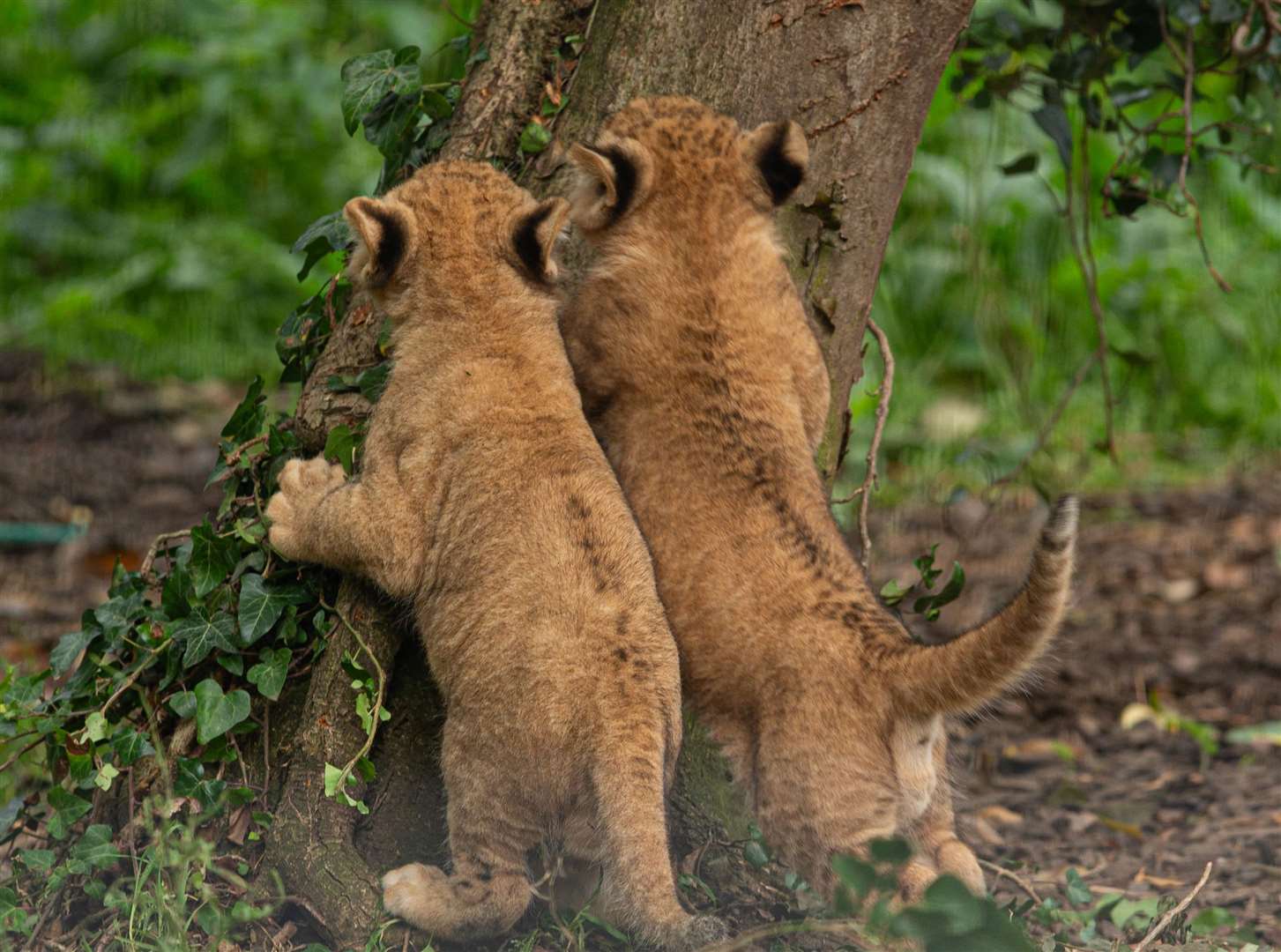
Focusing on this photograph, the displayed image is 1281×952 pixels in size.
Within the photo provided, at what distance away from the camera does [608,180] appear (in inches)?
176

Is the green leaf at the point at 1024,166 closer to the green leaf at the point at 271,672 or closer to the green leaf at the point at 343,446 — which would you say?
the green leaf at the point at 343,446

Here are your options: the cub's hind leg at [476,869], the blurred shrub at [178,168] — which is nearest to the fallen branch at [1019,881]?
the cub's hind leg at [476,869]

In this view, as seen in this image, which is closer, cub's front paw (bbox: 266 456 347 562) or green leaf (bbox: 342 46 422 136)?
cub's front paw (bbox: 266 456 347 562)

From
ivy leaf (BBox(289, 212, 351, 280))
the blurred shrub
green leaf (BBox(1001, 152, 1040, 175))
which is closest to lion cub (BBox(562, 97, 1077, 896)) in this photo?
ivy leaf (BBox(289, 212, 351, 280))

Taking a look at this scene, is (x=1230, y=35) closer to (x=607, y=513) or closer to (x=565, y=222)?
(x=565, y=222)

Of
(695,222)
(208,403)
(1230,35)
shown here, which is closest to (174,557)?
(695,222)

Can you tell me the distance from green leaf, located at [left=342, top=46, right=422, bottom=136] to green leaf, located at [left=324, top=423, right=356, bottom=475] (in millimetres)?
1000

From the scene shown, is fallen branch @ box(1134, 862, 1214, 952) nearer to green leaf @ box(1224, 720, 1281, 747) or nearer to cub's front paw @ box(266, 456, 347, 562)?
green leaf @ box(1224, 720, 1281, 747)

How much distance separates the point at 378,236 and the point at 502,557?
948 millimetres

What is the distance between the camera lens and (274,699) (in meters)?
4.11

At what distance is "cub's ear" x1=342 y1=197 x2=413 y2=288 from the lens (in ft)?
13.5

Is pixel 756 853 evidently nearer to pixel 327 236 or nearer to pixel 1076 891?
pixel 1076 891

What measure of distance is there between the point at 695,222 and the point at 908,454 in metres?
4.97

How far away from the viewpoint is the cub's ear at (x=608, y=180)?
440 cm
